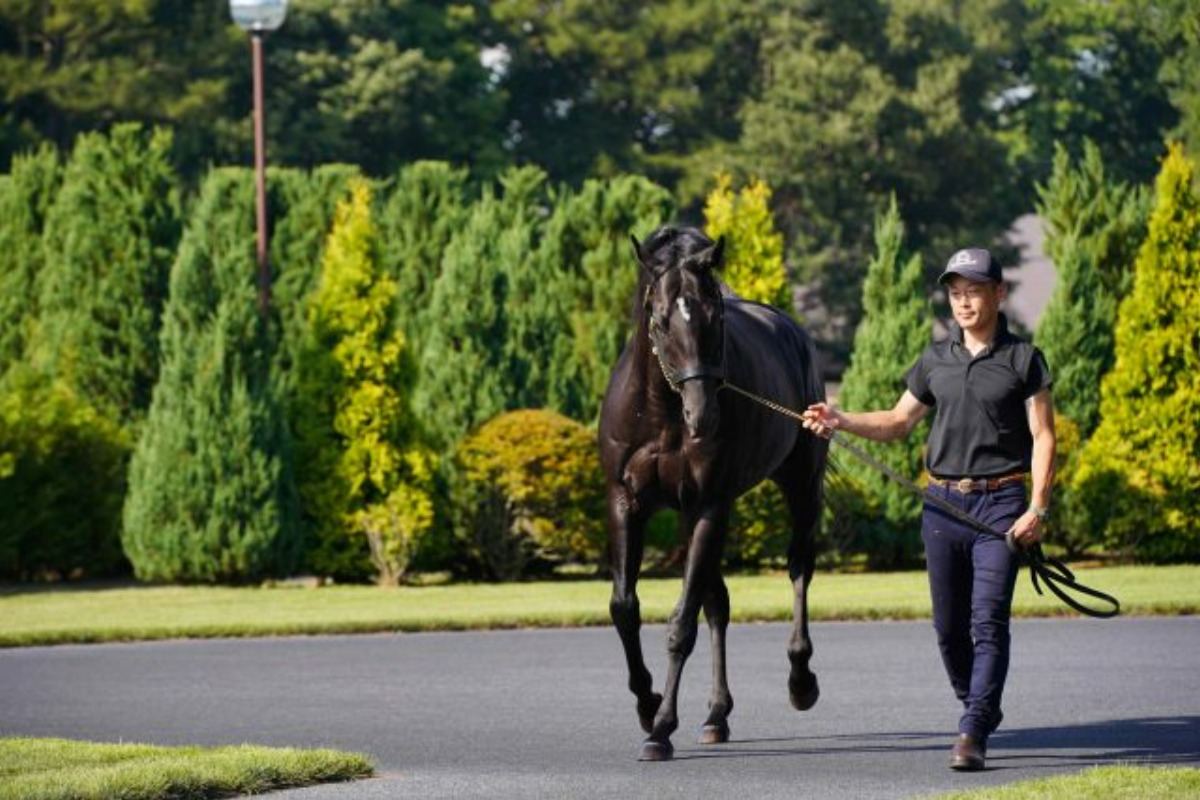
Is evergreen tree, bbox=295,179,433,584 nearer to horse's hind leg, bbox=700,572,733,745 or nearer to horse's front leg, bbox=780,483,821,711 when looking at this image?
horse's front leg, bbox=780,483,821,711

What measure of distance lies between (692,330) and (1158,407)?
15.2 metres

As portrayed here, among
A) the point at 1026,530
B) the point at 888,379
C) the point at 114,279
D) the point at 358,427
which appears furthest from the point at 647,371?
the point at 114,279

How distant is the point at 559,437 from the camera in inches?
935

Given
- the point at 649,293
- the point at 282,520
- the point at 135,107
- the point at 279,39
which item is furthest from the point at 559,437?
the point at 279,39

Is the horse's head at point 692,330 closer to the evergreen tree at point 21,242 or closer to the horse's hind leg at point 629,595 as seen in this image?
the horse's hind leg at point 629,595

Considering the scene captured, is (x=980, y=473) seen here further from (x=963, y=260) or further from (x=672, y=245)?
(x=672, y=245)

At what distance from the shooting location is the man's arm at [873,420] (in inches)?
391

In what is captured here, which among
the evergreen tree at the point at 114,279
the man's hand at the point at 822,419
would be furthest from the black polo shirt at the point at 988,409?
the evergreen tree at the point at 114,279

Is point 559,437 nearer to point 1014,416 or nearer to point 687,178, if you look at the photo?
point 1014,416

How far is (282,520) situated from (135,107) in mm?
29894

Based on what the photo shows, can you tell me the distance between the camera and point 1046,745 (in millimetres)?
10336

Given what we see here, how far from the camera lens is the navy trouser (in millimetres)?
9312

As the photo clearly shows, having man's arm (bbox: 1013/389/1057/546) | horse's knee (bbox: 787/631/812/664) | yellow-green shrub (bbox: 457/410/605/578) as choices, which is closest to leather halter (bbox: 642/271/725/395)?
man's arm (bbox: 1013/389/1057/546)

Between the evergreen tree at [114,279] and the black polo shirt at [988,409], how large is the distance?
696 inches
